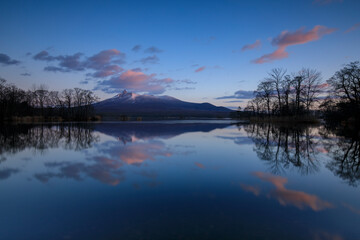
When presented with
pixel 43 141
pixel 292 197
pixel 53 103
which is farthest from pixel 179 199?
pixel 53 103

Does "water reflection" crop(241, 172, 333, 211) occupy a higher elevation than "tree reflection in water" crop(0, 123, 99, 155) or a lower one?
lower

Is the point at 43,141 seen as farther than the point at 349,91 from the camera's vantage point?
No

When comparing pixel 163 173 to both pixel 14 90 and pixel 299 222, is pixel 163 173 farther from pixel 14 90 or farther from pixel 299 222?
pixel 14 90

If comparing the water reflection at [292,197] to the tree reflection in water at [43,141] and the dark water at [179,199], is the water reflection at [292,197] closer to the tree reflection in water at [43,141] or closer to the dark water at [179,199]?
the dark water at [179,199]

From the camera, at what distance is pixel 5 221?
11.4 ft

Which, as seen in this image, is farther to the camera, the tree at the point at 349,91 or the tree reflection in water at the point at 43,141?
the tree at the point at 349,91

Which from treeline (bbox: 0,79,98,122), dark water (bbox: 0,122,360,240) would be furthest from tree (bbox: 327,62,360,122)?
treeline (bbox: 0,79,98,122)

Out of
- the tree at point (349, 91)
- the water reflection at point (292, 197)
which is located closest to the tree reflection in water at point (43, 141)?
the water reflection at point (292, 197)

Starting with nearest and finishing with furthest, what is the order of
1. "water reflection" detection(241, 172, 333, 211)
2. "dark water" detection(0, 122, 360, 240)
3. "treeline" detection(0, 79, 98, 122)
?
"dark water" detection(0, 122, 360, 240), "water reflection" detection(241, 172, 333, 211), "treeline" detection(0, 79, 98, 122)

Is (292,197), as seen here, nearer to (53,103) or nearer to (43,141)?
(43,141)

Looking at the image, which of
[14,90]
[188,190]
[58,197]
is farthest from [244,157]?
[14,90]

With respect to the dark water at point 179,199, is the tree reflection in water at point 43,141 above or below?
above

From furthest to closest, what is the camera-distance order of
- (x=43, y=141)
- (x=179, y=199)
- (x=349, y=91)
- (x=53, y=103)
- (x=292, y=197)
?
(x=53, y=103)
(x=349, y=91)
(x=43, y=141)
(x=292, y=197)
(x=179, y=199)

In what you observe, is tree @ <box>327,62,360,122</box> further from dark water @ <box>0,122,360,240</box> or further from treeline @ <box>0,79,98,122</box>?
treeline @ <box>0,79,98,122</box>
